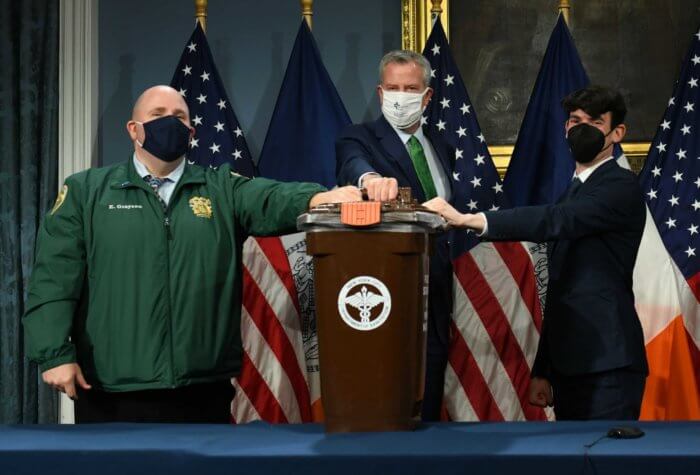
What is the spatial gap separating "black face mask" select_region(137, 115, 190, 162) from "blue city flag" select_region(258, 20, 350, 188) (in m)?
1.84

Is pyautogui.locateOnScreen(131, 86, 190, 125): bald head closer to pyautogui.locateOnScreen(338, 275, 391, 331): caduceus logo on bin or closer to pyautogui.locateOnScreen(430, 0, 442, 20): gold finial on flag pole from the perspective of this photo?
pyautogui.locateOnScreen(338, 275, 391, 331): caduceus logo on bin

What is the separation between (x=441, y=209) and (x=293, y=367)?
6.53 feet

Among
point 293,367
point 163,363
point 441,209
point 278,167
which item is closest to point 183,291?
point 163,363

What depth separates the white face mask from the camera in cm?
387

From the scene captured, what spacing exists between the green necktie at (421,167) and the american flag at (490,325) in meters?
0.97

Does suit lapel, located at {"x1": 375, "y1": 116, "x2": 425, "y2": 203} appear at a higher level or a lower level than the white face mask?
lower

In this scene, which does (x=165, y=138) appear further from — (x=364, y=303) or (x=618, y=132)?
(x=618, y=132)

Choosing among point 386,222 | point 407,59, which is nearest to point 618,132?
point 407,59

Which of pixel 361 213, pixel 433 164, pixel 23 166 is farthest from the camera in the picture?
pixel 23 166

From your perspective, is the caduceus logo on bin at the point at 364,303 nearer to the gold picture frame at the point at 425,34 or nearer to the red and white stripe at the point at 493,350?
the red and white stripe at the point at 493,350

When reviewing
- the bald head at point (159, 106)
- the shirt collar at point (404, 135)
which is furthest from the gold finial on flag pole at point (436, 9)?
the bald head at point (159, 106)

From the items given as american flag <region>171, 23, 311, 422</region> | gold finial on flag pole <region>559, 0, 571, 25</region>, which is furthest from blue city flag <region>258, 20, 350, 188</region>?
gold finial on flag pole <region>559, 0, 571, 25</region>

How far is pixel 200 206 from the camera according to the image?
325 cm

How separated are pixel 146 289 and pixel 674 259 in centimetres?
287
